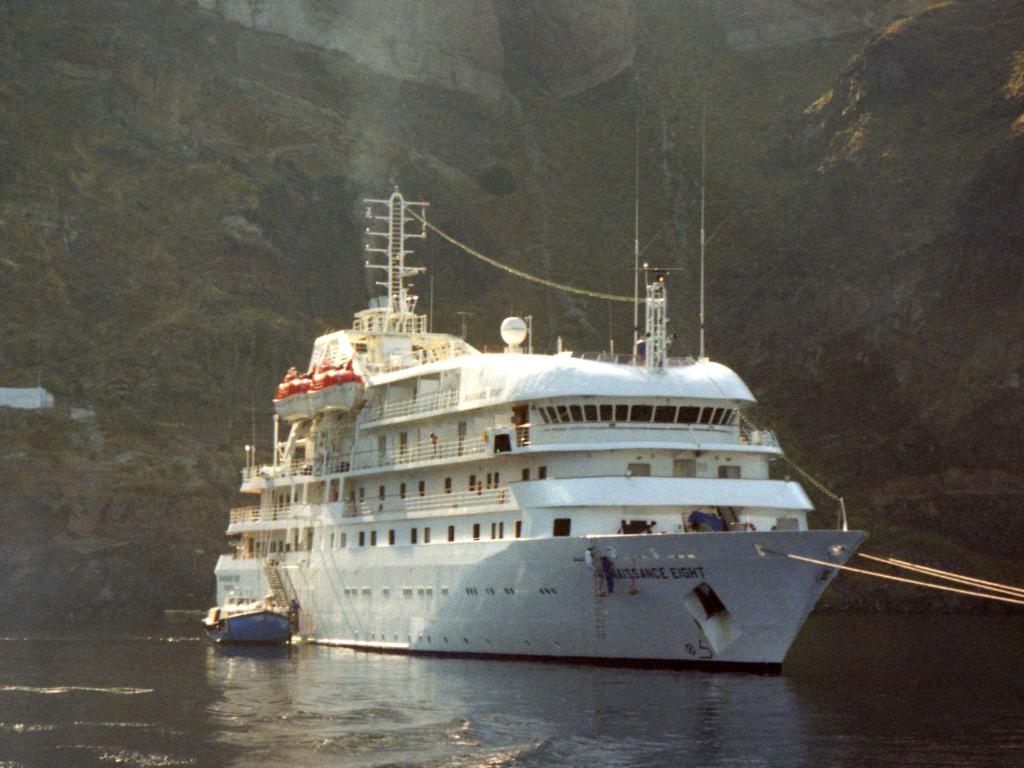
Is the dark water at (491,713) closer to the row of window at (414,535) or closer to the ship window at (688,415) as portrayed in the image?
the row of window at (414,535)

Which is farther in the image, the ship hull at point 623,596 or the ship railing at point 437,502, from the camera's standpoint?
the ship railing at point 437,502

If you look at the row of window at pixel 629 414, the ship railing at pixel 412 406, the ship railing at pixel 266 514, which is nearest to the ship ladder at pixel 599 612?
the row of window at pixel 629 414

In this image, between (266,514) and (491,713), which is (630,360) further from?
(266,514)

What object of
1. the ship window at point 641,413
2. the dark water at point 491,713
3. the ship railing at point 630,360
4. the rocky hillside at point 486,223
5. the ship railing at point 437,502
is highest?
the rocky hillside at point 486,223

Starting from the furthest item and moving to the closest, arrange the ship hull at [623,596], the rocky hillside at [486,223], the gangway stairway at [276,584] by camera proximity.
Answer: the rocky hillside at [486,223], the gangway stairway at [276,584], the ship hull at [623,596]

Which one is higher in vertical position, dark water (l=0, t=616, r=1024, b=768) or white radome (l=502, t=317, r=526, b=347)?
white radome (l=502, t=317, r=526, b=347)

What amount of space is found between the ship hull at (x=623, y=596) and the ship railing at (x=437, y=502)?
135 centimetres

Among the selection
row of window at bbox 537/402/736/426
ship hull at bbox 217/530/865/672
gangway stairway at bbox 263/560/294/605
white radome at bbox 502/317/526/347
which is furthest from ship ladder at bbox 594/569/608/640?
gangway stairway at bbox 263/560/294/605

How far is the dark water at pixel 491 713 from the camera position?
36.9 m

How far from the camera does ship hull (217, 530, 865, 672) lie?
4750cm

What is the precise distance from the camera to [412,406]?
2346 inches

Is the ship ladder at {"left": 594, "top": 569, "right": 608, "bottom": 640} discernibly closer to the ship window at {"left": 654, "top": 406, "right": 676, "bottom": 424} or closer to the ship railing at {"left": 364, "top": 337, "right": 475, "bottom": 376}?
the ship window at {"left": 654, "top": 406, "right": 676, "bottom": 424}

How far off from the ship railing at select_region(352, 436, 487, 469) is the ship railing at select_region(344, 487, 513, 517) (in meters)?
1.18

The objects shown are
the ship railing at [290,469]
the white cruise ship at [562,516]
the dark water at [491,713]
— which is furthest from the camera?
the ship railing at [290,469]
